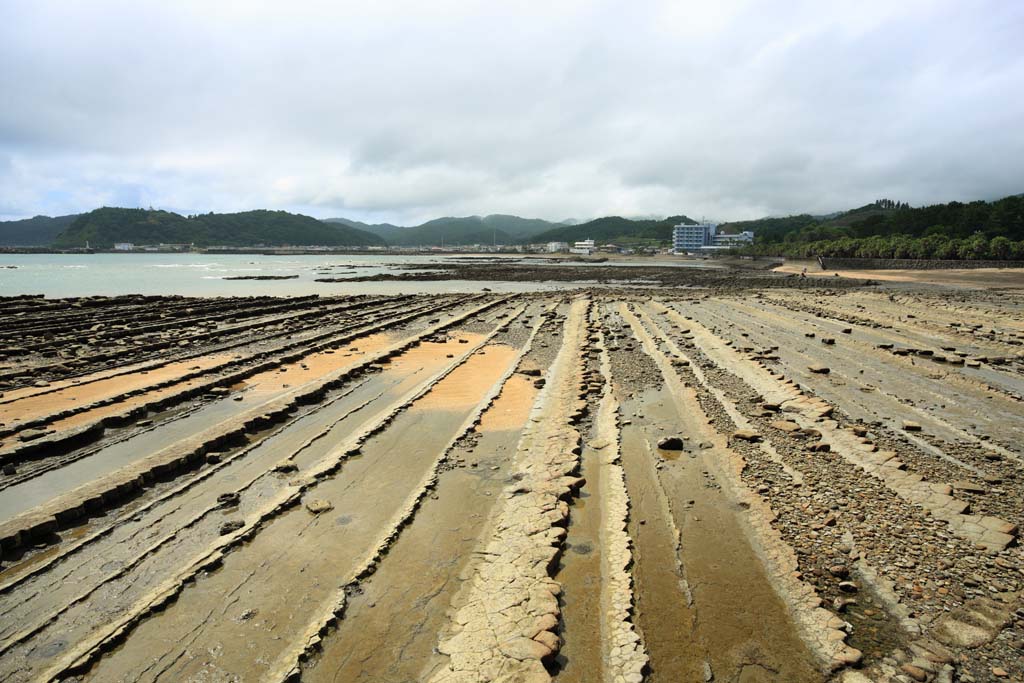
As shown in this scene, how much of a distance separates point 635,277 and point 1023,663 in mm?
67775

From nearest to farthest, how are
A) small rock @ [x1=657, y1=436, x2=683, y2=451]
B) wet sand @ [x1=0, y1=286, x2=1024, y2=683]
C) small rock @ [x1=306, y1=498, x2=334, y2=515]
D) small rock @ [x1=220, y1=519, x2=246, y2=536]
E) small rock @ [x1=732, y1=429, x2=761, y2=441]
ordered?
wet sand @ [x1=0, y1=286, x2=1024, y2=683], small rock @ [x1=220, y1=519, x2=246, y2=536], small rock @ [x1=306, y1=498, x2=334, y2=515], small rock @ [x1=657, y1=436, x2=683, y2=451], small rock @ [x1=732, y1=429, x2=761, y2=441]

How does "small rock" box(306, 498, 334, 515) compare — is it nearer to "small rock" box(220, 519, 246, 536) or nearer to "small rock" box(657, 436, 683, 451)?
"small rock" box(220, 519, 246, 536)

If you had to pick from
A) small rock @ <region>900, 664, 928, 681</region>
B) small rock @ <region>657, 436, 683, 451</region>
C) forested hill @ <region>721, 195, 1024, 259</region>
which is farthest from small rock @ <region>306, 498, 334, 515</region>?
forested hill @ <region>721, 195, 1024, 259</region>

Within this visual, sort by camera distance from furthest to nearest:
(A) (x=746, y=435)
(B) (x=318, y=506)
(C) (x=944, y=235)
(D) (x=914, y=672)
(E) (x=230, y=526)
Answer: (C) (x=944, y=235)
(A) (x=746, y=435)
(B) (x=318, y=506)
(E) (x=230, y=526)
(D) (x=914, y=672)

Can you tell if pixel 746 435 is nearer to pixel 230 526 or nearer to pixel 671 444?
pixel 671 444

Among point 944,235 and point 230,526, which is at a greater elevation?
point 944,235

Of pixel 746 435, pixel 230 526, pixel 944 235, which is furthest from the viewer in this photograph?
pixel 944 235

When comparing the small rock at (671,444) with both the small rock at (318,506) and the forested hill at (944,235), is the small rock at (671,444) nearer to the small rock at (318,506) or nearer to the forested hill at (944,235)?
the small rock at (318,506)

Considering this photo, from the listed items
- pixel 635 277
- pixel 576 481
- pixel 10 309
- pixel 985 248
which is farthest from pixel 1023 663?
pixel 985 248

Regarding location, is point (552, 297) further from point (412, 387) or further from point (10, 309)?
point (10, 309)

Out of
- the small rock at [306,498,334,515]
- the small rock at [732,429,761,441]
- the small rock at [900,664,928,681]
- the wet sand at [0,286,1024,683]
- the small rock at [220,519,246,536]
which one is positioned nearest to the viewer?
the small rock at [900,664,928,681]

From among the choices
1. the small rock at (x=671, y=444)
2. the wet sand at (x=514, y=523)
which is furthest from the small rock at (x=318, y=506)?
the small rock at (x=671, y=444)

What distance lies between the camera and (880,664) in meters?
4.19

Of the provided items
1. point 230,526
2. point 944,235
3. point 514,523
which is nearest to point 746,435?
point 514,523
